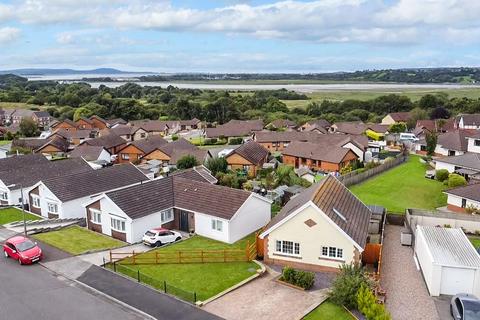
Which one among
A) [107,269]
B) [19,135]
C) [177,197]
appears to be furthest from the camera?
[19,135]

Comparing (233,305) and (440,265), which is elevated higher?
(440,265)

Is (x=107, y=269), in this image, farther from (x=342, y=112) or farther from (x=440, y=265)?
(x=342, y=112)

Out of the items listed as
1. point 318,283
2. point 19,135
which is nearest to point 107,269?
point 318,283

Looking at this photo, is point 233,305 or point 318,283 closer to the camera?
point 233,305

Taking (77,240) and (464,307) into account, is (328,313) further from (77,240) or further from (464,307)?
(77,240)

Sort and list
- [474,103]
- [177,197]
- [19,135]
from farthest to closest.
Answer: [474,103]
[19,135]
[177,197]

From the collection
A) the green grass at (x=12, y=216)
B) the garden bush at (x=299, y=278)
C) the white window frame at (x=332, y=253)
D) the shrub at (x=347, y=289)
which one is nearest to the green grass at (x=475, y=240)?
the white window frame at (x=332, y=253)

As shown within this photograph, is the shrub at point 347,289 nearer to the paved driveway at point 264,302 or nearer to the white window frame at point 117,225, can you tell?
the paved driveway at point 264,302

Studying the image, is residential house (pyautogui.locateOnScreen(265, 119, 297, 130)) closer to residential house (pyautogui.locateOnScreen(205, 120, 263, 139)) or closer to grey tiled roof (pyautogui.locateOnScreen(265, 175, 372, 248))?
residential house (pyautogui.locateOnScreen(205, 120, 263, 139))
